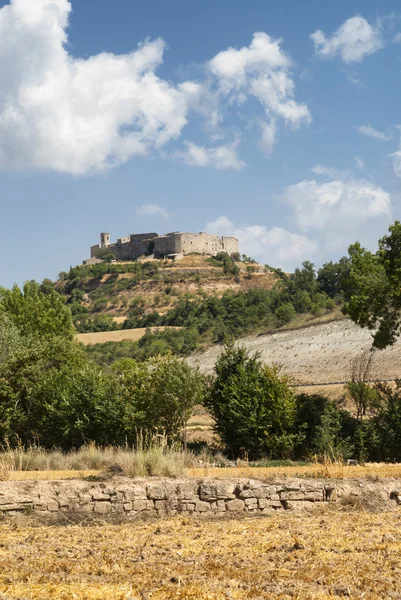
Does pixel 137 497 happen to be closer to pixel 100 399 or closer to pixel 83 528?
pixel 83 528

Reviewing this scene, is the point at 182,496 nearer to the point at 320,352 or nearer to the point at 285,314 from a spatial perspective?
the point at 320,352

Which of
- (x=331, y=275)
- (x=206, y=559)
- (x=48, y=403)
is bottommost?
(x=206, y=559)

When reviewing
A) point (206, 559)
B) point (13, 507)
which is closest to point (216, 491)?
point (206, 559)

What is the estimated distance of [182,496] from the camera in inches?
431

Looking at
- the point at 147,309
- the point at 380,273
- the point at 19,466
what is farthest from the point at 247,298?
the point at 19,466

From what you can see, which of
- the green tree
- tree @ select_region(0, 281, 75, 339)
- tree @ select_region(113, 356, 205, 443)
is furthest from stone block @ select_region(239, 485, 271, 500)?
the green tree

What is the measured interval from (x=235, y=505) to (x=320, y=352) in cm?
4143

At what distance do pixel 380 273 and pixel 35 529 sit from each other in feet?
70.7

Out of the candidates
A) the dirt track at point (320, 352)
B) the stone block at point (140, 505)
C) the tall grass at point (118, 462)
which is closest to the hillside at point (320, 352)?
the dirt track at point (320, 352)

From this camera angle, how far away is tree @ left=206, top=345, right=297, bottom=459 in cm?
2295

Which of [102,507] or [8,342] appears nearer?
[102,507]

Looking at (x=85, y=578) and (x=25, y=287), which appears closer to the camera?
(x=85, y=578)

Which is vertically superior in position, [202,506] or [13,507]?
[13,507]

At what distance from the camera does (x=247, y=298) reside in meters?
83.8
